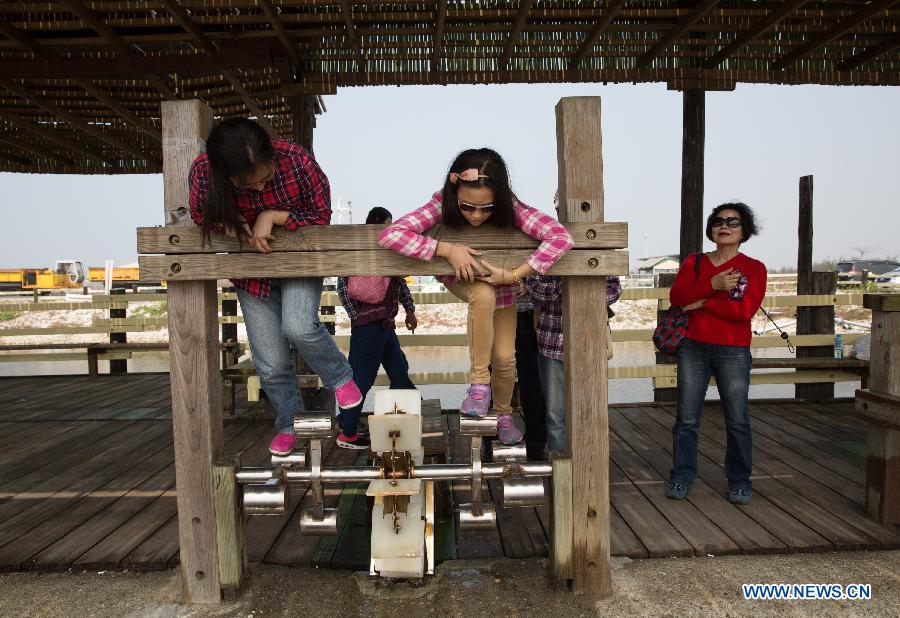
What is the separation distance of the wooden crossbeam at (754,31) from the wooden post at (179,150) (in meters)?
3.60

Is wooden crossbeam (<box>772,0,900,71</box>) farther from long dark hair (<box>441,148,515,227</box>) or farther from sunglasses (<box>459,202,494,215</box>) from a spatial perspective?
sunglasses (<box>459,202,494,215</box>)

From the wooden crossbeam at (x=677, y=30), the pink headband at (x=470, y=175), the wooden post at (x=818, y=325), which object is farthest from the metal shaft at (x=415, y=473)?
the wooden post at (x=818, y=325)

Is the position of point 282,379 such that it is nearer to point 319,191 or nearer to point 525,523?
point 319,191

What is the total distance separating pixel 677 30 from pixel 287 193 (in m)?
3.34

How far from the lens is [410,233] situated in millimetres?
2250

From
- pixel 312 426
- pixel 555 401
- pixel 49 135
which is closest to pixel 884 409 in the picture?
pixel 555 401

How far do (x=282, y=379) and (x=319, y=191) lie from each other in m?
0.79

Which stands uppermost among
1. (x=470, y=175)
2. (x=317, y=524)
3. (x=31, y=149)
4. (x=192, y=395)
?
(x=31, y=149)

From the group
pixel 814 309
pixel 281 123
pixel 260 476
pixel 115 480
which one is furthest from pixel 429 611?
pixel 281 123

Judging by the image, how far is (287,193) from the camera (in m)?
2.36

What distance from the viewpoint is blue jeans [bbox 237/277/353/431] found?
94.8 inches

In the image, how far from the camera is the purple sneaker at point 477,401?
2.49 meters

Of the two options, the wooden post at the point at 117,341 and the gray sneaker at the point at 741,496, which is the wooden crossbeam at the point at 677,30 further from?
the wooden post at the point at 117,341

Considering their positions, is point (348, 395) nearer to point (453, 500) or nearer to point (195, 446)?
point (195, 446)
